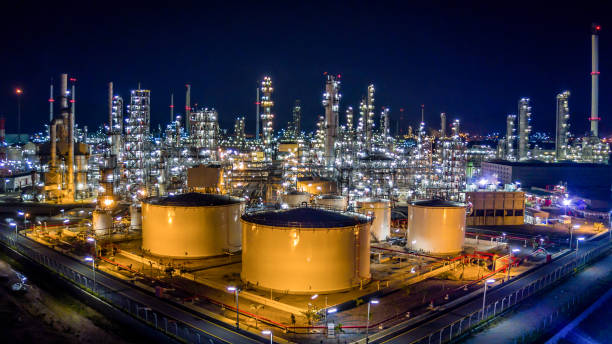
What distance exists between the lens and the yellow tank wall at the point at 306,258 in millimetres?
23875

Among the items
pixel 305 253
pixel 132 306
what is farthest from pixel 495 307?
pixel 132 306

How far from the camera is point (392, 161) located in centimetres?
6619

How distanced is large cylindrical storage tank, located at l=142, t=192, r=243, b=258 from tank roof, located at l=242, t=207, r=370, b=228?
16.4ft

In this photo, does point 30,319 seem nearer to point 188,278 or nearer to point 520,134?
point 188,278

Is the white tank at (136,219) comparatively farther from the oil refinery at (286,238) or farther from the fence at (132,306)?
the fence at (132,306)

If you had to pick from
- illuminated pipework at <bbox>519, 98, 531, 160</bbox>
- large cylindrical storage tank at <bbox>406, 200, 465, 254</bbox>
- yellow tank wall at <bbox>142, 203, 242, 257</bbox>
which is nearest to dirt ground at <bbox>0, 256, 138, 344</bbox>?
yellow tank wall at <bbox>142, 203, 242, 257</bbox>

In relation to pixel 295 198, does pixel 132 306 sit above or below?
below

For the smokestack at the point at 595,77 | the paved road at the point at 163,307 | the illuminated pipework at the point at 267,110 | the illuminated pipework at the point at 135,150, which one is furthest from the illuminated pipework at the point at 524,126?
the paved road at the point at 163,307

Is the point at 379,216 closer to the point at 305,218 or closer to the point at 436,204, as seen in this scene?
the point at 436,204

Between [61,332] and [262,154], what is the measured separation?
189ft

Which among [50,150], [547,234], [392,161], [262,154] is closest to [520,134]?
[392,161]

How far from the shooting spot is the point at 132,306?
2205cm

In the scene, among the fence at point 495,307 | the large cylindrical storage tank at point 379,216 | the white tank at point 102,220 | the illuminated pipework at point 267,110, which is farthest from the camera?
the illuminated pipework at point 267,110

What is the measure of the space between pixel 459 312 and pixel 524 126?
7515 centimetres
